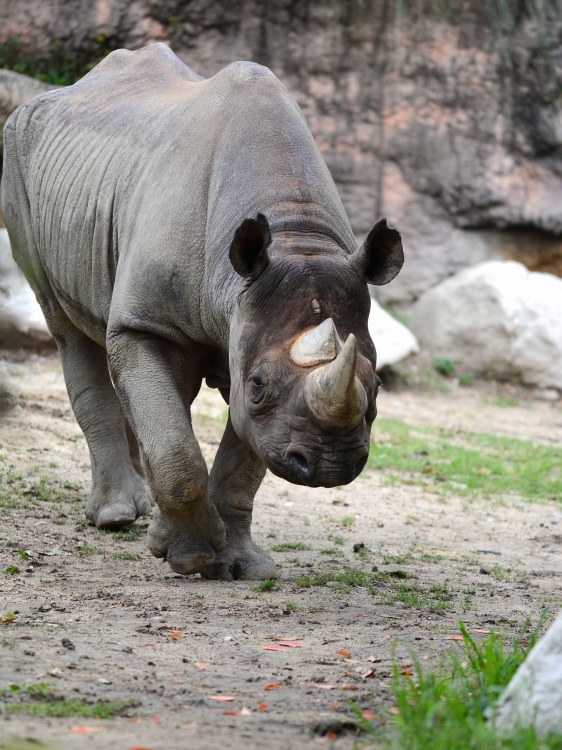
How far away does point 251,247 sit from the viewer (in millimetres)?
4863

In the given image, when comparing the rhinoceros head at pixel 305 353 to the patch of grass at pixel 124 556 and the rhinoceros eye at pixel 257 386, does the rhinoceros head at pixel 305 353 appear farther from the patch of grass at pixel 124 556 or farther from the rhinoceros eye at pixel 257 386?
the patch of grass at pixel 124 556

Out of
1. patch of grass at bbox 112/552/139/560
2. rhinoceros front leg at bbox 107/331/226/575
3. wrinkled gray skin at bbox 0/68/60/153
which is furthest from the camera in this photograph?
wrinkled gray skin at bbox 0/68/60/153

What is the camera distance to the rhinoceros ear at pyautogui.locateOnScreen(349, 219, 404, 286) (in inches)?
192

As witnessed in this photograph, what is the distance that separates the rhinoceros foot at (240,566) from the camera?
578 centimetres

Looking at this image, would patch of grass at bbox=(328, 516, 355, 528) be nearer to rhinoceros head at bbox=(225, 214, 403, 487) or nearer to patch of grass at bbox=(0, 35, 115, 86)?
rhinoceros head at bbox=(225, 214, 403, 487)

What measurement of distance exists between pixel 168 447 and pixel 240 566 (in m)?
0.85

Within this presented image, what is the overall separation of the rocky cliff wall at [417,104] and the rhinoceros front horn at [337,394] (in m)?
10.6

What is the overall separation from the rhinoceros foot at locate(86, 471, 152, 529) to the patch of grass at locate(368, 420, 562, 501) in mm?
2736

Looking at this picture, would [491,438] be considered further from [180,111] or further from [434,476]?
[180,111]

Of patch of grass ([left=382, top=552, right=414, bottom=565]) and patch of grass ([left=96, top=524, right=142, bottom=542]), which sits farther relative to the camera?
patch of grass ([left=96, top=524, right=142, bottom=542])

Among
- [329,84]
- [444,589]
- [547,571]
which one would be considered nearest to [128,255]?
[444,589]

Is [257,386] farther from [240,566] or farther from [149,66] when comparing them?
[149,66]

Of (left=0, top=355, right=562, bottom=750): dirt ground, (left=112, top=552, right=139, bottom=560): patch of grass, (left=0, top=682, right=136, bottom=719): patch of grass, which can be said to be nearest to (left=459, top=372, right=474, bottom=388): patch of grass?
(left=0, top=355, right=562, bottom=750): dirt ground

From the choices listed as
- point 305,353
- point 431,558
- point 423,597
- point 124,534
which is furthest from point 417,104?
point 305,353
